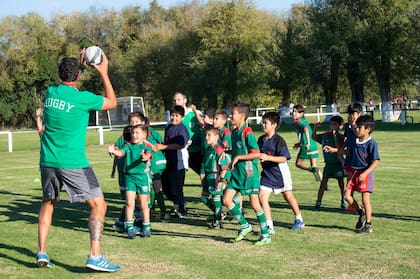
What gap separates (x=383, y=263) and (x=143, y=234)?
11.0 feet

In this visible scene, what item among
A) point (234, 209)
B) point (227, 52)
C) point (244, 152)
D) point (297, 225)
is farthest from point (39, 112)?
point (227, 52)

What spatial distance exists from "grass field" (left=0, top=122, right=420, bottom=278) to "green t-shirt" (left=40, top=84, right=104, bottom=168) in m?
1.24

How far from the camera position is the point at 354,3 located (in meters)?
44.7

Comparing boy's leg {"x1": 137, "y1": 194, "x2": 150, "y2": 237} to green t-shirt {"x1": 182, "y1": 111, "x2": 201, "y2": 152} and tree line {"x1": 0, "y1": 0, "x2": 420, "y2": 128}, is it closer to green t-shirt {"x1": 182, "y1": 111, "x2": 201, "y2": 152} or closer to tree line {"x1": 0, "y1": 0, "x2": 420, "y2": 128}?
green t-shirt {"x1": 182, "y1": 111, "x2": 201, "y2": 152}

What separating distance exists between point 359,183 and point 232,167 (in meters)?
1.93

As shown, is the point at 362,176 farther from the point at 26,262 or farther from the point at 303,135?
the point at 26,262

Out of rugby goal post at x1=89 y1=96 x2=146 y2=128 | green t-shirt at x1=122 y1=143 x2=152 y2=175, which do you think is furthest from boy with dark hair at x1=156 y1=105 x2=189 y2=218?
rugby goal post at x1=89 y1=96 x2=146 y2=128

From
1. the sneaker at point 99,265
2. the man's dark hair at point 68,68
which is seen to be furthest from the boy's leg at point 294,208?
the man's dark hair at point 68,68

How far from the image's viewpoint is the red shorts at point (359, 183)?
8656 mm

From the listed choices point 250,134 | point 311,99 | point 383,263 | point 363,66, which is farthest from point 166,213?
point 311,99

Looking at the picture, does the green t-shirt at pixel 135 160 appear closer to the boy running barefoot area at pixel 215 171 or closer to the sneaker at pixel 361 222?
the boy running barefoot area at pixel 215 171

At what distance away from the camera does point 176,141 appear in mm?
9938

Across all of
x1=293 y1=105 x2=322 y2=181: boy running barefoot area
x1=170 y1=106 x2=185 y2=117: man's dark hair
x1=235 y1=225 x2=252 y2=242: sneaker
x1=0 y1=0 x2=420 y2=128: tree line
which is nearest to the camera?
x1=235 y1=225 x2=252 y2=242: sneaker

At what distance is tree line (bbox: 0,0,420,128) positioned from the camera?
43875 mm
